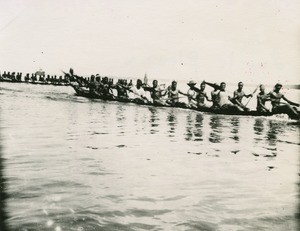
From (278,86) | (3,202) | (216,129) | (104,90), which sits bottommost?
(3,202)

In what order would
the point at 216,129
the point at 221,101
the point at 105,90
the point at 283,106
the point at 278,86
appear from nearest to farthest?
the point at 216,129 < the point at 283,106 < the point at 278,86 < the point at 221,101 < the point at 105,90

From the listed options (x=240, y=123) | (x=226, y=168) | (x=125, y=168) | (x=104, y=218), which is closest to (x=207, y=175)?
(x=226, y=168)

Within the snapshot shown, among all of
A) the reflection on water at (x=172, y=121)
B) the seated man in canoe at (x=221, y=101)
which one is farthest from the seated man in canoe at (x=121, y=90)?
the seated man in canoe at (x=221, y=101)

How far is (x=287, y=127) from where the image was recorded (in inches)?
683

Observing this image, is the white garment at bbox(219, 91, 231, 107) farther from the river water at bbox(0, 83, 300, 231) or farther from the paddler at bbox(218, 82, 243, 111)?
the river water at bbox(0, 83, 300, 231)

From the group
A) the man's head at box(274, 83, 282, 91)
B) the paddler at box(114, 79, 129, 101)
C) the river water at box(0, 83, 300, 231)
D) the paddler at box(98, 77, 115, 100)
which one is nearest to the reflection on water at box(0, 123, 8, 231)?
the river water at box(0, 83, 300, 231)

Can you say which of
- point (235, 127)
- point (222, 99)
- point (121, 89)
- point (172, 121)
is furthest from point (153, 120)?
point (121, 89)

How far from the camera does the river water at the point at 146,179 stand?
5.70 meters

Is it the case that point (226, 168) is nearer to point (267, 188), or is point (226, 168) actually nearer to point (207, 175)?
point (207, 175)

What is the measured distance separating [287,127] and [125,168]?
10.9m

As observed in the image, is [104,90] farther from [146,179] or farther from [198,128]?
[146,179]

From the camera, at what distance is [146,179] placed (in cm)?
774

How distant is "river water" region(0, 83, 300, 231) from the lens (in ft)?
18.7

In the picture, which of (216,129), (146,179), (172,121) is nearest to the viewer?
(146,179)
